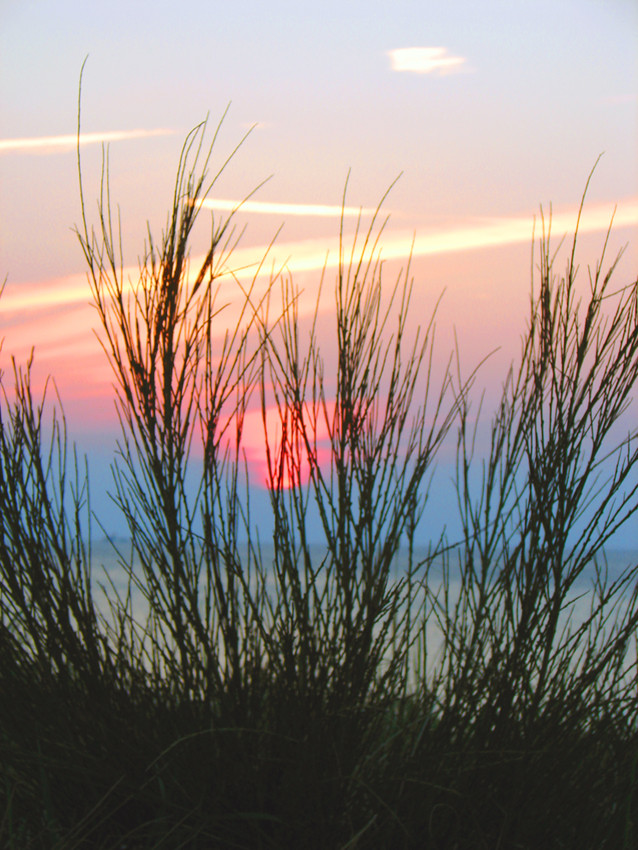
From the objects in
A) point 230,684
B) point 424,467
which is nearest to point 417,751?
point 230,684

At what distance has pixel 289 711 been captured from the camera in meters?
2.13

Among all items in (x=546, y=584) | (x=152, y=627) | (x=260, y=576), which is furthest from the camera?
(x=152, y=627)

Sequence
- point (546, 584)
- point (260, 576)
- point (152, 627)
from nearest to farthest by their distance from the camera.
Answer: point (546, 584), point (260, 576), point (152, 627)

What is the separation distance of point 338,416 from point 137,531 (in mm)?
610

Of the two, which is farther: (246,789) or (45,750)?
→ (45,750)

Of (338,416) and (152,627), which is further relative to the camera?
(152,627)

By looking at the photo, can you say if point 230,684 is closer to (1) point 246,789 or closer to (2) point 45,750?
(1) point 246,789

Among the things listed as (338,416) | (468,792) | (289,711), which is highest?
(338,416)

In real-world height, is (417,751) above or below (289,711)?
below

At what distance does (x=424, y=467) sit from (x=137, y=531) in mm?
788

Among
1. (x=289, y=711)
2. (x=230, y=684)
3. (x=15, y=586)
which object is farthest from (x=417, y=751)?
(x=15, y=586)

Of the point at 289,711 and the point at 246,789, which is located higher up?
the point at 289,711

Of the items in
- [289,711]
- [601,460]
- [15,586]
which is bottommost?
[289,711]

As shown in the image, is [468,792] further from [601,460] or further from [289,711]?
[601,460]
